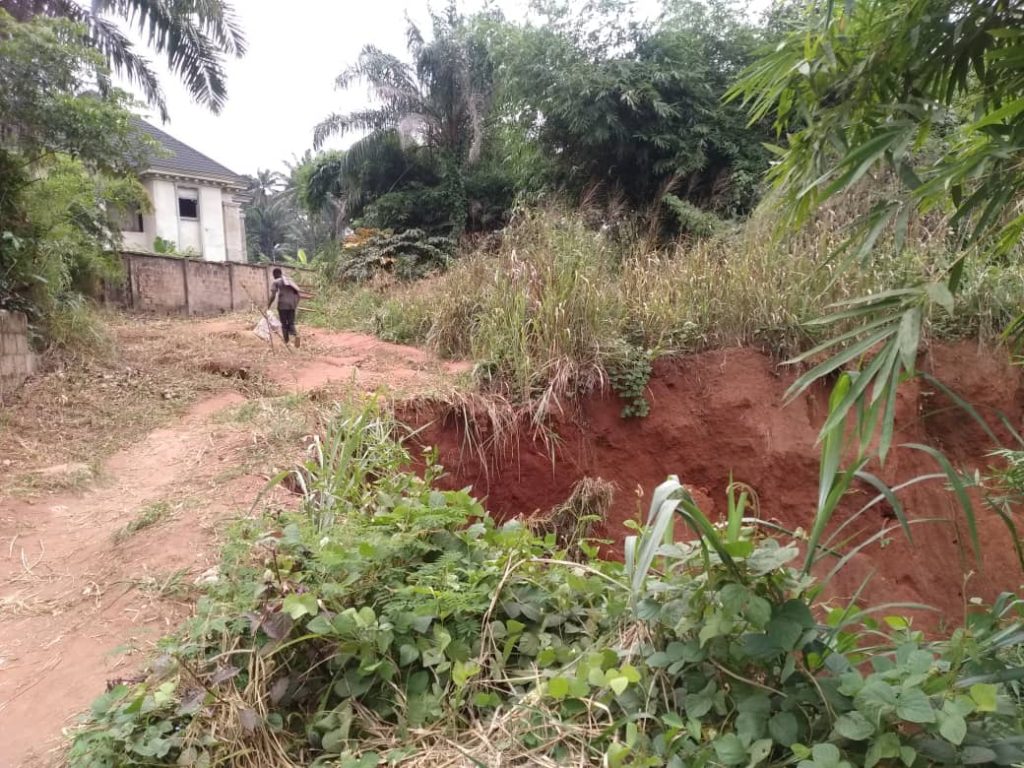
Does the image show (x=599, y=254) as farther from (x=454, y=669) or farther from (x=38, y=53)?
(x=38, y=53)

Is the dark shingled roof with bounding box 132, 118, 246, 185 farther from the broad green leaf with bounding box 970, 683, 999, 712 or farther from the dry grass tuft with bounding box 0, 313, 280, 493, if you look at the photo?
the broad green leaf with bounding box 970, 683, 999, 712

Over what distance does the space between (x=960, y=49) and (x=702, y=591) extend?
5.93 feet

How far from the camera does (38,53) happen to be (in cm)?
617

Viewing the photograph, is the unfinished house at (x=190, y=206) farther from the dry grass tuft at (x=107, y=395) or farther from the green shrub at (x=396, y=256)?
the dry grass tuft at (x=107, y=395)

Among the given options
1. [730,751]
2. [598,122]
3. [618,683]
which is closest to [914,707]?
[730,751]

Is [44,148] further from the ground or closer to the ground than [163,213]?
closer to the ground

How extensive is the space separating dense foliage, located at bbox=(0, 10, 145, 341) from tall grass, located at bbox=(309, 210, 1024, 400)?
447 cm

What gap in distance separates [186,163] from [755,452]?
74.9 feet

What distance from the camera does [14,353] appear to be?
599cm

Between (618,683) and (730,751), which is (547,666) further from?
(730,751)

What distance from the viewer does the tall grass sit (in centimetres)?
500

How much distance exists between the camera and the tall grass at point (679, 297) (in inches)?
197

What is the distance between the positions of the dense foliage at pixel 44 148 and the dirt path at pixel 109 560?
263cm

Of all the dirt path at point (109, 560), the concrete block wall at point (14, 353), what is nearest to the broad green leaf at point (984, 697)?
the dirt path at point (109, 560)
